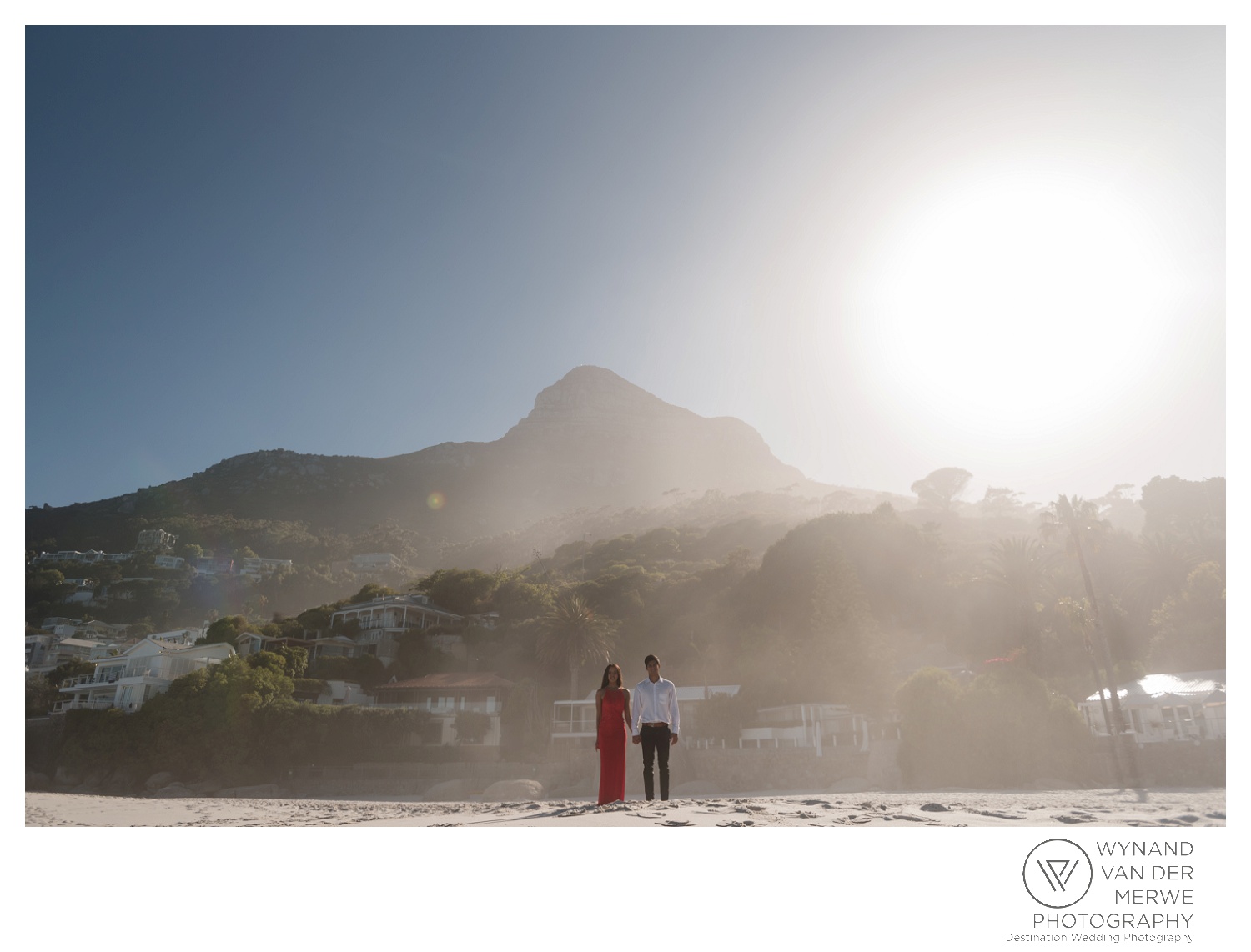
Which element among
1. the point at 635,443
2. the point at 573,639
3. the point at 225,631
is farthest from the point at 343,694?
the point at 635,443

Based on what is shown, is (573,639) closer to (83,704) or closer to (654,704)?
(83,704)

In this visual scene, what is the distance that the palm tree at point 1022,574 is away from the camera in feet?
119

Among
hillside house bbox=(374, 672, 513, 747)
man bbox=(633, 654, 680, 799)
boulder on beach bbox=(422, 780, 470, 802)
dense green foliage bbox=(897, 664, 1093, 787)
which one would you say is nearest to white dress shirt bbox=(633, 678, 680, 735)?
man bbox=(633, 654, 680, 799)

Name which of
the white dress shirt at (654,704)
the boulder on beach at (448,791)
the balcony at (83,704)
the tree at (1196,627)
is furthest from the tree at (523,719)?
the tree at (1196,627)

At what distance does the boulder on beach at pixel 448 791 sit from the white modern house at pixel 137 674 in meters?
14.4

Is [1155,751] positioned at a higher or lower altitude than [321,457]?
lower

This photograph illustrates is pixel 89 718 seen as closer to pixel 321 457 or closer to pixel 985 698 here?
pixel 985 698

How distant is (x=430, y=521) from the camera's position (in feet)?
377

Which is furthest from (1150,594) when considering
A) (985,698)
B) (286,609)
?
(286,609)

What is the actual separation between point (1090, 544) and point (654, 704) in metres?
31.0

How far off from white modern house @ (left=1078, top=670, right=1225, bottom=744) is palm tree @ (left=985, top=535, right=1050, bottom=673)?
665 centimetres
